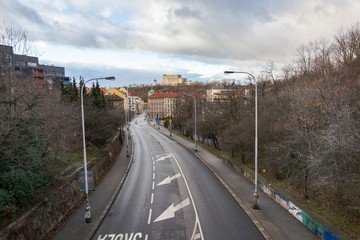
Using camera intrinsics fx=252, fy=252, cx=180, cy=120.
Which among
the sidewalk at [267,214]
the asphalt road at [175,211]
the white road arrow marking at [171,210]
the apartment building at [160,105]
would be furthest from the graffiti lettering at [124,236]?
the apartment building at [160,105]

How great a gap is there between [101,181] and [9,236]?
1188 centimetres

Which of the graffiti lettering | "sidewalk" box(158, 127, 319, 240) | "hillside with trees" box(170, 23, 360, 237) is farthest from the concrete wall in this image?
"hillside with trees" box(170, 23, 360, 237)

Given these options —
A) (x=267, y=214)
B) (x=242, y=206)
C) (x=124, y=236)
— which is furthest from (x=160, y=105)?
(x=124, y=236)

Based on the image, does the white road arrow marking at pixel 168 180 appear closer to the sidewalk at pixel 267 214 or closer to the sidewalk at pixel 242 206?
the sidewalk at pixel 242 206

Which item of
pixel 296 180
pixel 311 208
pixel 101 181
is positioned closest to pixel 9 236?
pixel 101 181

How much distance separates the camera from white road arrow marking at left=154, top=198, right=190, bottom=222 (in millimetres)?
14270

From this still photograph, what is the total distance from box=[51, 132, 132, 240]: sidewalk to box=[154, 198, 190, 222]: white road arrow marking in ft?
11.1

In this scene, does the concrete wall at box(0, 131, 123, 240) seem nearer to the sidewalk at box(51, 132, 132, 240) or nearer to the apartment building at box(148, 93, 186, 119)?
the sidewalk at box(51, 132, 132, 240)

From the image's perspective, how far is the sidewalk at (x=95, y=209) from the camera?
12.4 metres

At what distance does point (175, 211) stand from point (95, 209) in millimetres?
4939

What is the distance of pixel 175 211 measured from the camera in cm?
1509

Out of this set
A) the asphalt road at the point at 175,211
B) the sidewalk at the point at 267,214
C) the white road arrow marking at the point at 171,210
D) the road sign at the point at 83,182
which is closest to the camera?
the sidewalk at the point at 267,214

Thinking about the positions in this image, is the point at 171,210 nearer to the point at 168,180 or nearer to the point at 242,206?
the point at 242,206

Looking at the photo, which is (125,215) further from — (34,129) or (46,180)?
(34,129)
